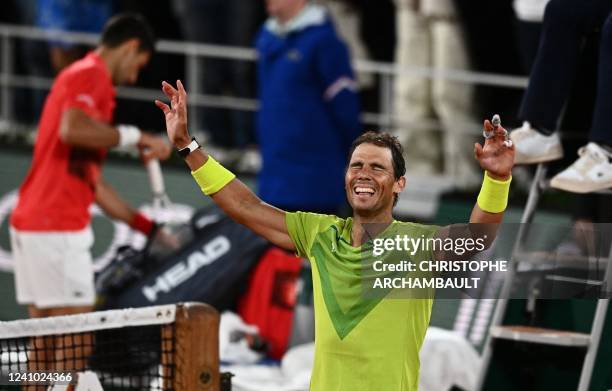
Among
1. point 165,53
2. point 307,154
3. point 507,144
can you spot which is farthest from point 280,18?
point 507,144

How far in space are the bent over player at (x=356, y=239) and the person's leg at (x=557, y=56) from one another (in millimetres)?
1182

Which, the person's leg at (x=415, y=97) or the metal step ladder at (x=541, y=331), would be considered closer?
the metal step ladder at (x=541, y=331)

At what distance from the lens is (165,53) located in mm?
10453

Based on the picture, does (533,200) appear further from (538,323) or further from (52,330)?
(52,330)

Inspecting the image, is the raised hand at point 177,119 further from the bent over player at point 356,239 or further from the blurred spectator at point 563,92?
the blurred spectator at point 563,92

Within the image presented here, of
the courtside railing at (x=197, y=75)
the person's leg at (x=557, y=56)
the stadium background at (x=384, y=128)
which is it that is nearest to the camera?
the person's leg at (x=557, y=56)

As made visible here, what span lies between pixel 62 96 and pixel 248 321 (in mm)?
1612

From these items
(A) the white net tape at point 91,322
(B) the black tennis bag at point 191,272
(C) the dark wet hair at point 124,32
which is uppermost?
(C) the dark wet hair at point 124,32

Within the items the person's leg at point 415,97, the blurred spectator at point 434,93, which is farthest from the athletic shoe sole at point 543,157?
the person's leg at point 415,97

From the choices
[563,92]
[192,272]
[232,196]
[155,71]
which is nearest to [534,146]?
[563,92]

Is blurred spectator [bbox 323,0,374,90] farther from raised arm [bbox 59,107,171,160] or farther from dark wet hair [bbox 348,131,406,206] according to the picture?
dark wet hair [bbox 348,131,406,206]

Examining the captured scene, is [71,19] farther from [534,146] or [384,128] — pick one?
[534,146]

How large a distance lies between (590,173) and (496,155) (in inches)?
47.4

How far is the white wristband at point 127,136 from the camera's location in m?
7.36
